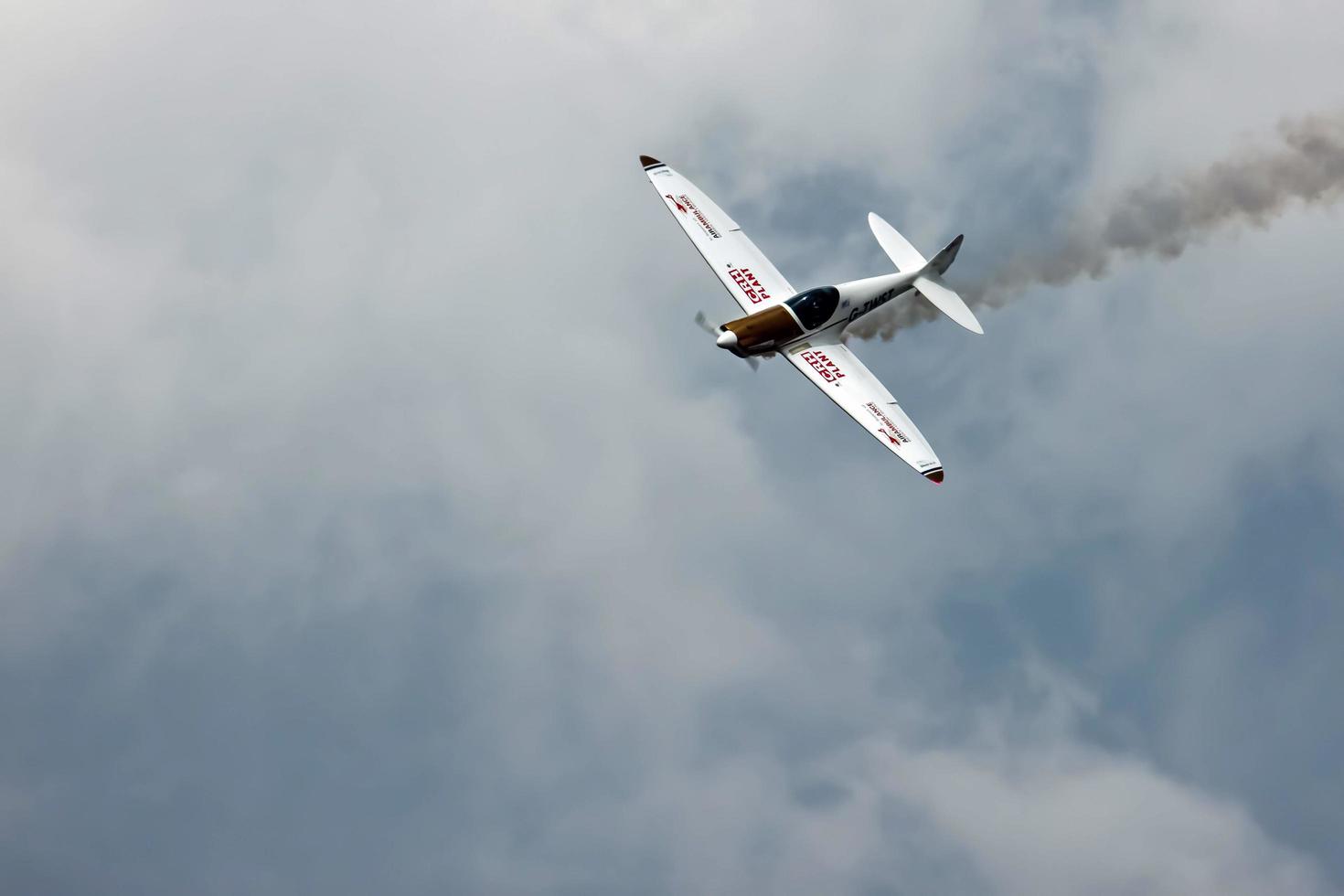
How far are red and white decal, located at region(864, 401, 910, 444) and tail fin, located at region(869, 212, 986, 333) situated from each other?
5.55 meters

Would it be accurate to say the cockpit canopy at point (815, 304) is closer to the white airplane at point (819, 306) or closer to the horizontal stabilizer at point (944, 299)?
the white airplane at point (819, 306)

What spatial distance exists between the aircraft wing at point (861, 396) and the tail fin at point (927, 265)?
4.40 meters

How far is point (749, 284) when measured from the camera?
2456 inches

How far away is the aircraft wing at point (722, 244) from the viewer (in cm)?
6212

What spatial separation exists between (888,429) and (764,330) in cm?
611

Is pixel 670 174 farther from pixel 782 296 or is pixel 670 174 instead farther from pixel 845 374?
pixel 845 374

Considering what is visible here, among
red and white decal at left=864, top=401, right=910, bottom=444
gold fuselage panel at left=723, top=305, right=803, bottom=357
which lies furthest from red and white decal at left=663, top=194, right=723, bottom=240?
red and white decal at left=864, top=401, right=910, bottom=444

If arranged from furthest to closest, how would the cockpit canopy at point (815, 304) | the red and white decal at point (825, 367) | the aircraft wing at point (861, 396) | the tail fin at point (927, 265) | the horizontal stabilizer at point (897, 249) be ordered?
the horizontal stabilizer at point (897, 249) < the tail fin at point (927, 265) < the cockpit canopy at point (815, 304) < the red and white decal at point (825, 367) < the aircraft wing at point (861, 396)

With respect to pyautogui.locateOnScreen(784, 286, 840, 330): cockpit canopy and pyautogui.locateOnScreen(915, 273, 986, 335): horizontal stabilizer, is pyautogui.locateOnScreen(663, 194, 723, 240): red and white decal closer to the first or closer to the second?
pyautogui.locateOnScreen(784, 286, 840, 330): cockpit canopy

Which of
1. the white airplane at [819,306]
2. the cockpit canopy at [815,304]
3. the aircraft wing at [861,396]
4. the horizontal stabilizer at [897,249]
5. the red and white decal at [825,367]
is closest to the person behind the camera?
the aircraft wing at [861,396]

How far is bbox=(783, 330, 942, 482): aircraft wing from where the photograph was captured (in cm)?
5753

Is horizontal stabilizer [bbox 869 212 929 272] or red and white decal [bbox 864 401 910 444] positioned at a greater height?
horizontal stabilizer [bbox 869 212 929 272]

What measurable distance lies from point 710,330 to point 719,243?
22.1 feet

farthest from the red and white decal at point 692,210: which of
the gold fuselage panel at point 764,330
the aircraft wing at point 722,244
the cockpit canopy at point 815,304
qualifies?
the gold fuselage panel at point 764,330
